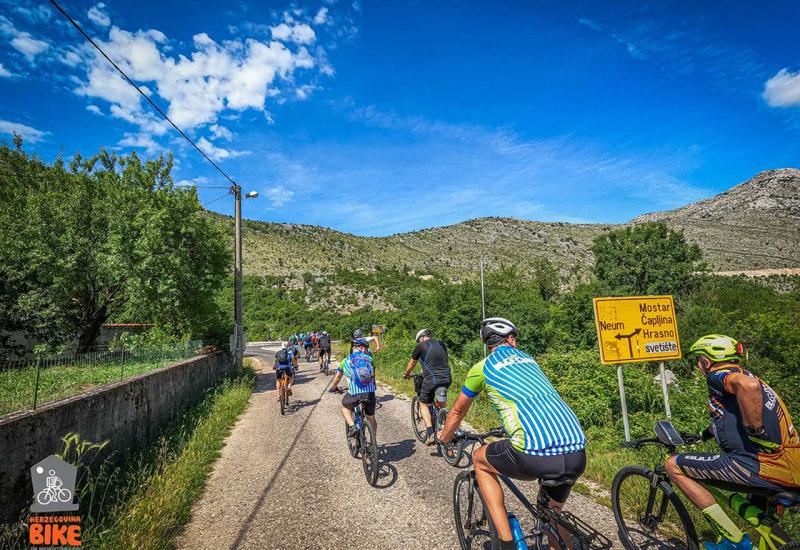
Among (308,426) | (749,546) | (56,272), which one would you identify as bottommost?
(308,426)

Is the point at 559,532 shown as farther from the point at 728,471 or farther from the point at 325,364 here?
the point at 325,364

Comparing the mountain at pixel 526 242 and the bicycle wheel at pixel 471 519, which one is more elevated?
the mountain at pixel 526 242

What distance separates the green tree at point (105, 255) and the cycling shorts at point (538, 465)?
16536 mm

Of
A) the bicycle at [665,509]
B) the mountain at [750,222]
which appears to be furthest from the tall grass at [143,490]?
the mountain at [750,222]

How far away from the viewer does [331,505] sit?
16.6ft

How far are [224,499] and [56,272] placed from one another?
57.2 ft

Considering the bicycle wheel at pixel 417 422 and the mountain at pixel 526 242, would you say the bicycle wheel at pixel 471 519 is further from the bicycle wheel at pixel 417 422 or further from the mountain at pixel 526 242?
the mountain at pixel 526 242

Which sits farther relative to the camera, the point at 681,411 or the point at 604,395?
the point at 604,395

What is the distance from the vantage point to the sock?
2.94m

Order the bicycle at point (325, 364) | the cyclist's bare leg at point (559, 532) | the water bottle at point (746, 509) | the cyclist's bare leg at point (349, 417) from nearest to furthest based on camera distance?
the cyclist's bare leg at point (559, 532) < the water bottle at point (746, 509) < the cyclist's bare leg at point (349, 417) < the bicycle at point (325, 364)

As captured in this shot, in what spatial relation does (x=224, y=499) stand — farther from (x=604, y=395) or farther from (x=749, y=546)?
(x=604, y=395)

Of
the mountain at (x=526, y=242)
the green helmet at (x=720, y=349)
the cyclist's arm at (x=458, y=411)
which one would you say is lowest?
the cyclist's arm at (x=458, y=411)

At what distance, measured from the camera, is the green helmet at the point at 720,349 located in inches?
122

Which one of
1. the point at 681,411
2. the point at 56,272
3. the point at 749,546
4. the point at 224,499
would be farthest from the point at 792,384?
the point at 56,272
